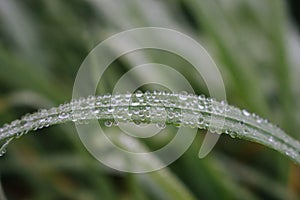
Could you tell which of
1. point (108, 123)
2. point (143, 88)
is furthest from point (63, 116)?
point (143, 88)

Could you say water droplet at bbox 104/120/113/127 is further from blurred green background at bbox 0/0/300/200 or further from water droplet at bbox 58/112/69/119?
blurred green background at bbox 0/0/300/200

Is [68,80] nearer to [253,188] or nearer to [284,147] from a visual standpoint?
[253,188]

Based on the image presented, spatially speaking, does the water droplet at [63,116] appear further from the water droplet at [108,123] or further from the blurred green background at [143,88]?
the blurred green background at [143,88]

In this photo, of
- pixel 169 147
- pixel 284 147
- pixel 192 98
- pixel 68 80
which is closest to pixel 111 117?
pixel 192 98

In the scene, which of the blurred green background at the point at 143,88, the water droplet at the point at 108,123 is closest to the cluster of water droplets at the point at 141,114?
the water droplet at the point at 108,123

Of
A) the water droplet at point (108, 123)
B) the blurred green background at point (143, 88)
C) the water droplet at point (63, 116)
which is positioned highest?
the blurred green background at point (143, 88)

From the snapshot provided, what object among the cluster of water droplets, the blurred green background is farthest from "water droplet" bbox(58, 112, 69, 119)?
the blurred green background
